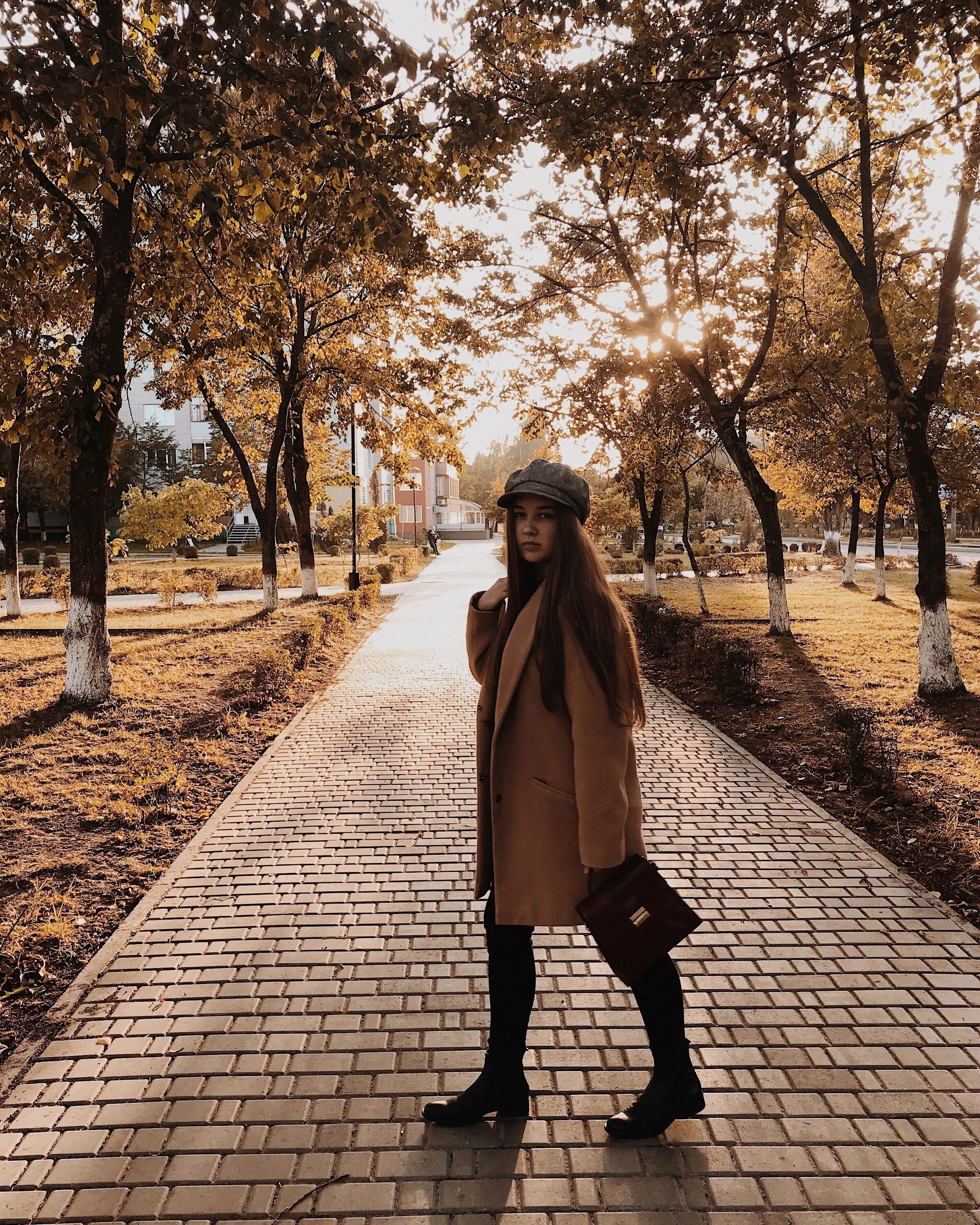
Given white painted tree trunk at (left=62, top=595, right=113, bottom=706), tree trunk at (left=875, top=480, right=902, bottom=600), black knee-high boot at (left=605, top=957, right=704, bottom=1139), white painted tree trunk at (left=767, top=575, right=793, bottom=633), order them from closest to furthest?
1. black knee-high boot at (left=605, top=957, right=704, bottom=1139)
2. white painted tree trunk at (left=62, top=595, right=113, bottom=706)
3. white painted tree trunk at (left=767, top=575, right=793, bottom=633)
4. tree trunk at (left=875, top=480, right=902, bottom=600)

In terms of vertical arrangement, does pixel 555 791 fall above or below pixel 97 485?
below

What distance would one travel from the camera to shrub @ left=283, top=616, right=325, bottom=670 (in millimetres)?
10969

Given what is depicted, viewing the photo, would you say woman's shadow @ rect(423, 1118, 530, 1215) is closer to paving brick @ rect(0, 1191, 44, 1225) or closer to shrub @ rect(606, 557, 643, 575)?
paving brick @ rect(0, 1191, 44, 1225)

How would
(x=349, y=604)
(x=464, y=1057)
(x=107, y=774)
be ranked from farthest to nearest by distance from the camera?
(x=349, y=604) → (x=107, y=774) → (x=464, y=1057)

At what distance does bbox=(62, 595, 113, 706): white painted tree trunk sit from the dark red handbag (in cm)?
747

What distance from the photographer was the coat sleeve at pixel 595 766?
2.29 metres

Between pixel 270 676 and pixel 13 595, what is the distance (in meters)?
10.4

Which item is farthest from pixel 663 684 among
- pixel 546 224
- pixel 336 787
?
pixel 546 224

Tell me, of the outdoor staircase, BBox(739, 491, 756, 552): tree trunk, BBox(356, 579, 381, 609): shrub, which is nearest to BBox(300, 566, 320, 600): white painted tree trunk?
BBox(356, 579, 381, 609): shrub

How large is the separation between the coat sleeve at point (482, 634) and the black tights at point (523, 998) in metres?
0.75

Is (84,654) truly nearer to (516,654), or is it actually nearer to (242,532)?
(516,654)

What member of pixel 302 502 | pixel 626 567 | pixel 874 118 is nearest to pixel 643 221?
pixel 874 118

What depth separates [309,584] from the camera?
20.4 meters

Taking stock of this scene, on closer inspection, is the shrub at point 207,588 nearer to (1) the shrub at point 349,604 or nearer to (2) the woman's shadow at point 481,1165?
(1) the shrub at point 349,604
